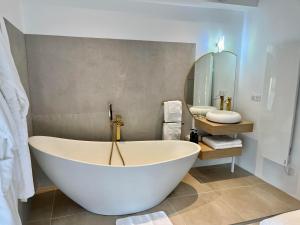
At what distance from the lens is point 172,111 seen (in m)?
2.89

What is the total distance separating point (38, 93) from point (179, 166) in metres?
1.71

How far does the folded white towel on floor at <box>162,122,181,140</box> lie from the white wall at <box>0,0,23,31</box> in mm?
1916

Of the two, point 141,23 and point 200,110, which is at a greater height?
point 141,23

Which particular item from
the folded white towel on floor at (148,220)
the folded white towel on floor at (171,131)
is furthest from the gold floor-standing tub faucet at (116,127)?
the folded white towel on floor at (148,220)

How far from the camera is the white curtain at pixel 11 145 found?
1.19m

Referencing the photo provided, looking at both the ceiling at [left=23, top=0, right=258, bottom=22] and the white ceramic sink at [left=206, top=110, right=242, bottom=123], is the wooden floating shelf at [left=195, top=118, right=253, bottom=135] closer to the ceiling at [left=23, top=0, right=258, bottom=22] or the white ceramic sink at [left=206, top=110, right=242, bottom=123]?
the white ceramic sink at [left=206, top=110, right=242, bottom=123]

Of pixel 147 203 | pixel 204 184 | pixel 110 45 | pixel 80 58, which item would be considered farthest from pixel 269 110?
pixel 80 58

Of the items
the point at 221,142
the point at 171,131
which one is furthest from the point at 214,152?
the point at 171,131

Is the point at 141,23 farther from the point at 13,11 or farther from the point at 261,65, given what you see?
the point at 261,65

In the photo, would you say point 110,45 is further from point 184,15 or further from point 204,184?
point 204,184

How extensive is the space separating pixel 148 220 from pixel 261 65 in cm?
226

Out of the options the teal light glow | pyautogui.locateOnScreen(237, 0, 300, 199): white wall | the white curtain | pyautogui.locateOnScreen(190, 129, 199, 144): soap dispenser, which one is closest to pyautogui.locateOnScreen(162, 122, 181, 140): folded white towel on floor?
pyautogui.locateOnScreen(190, 129, 199, 144): soap dispenser

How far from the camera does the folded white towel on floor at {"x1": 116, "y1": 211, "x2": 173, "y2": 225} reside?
80.3 inches

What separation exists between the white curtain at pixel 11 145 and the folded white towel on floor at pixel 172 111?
68.6 inches
